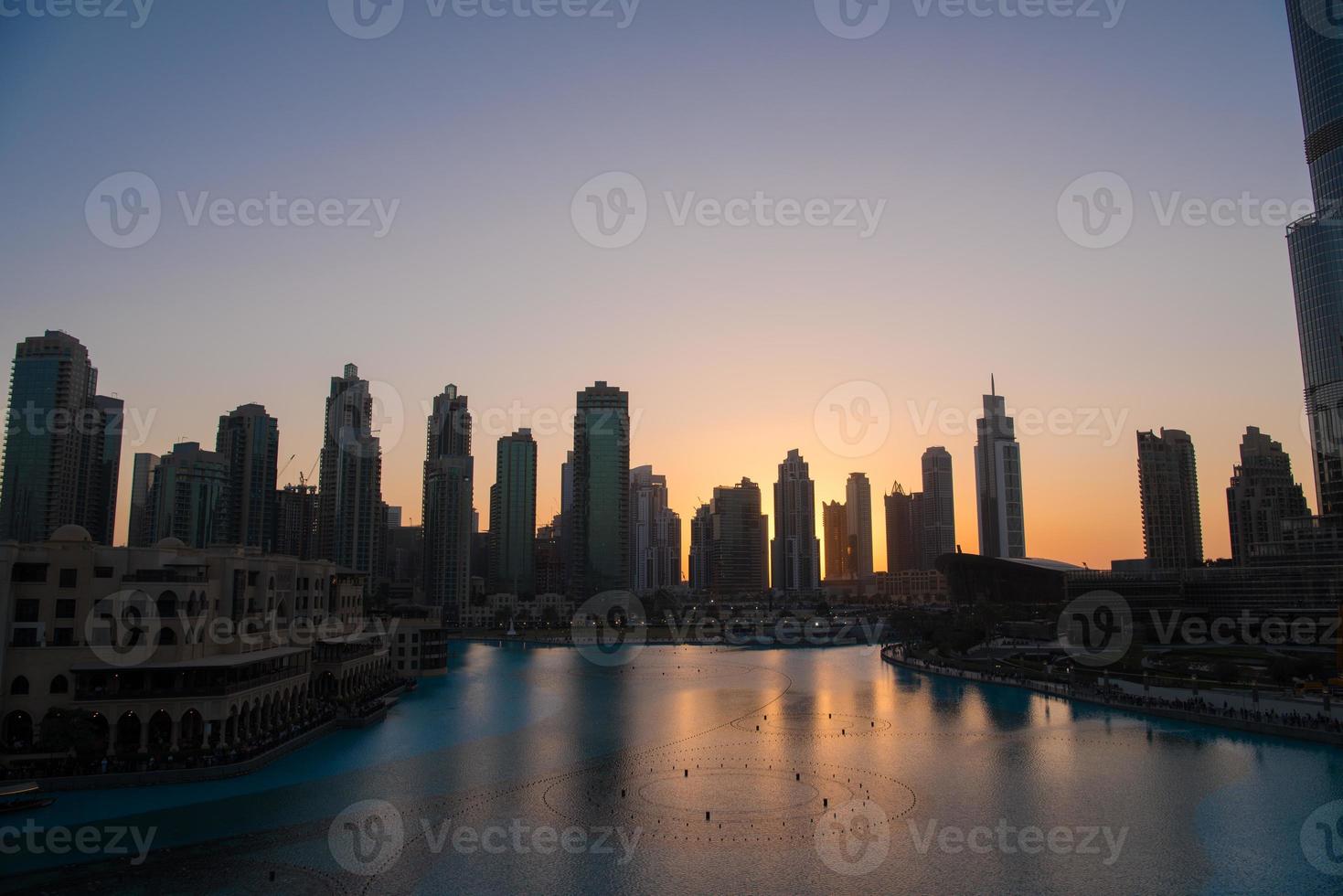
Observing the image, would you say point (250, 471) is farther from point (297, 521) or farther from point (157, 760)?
point (157, 760)

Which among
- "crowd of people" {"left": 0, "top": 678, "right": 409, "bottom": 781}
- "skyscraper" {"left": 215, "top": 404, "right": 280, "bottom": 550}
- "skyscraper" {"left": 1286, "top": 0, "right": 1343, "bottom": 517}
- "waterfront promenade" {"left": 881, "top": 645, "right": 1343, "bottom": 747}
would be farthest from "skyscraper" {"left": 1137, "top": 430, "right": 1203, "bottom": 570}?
"crowd of people" {"left": 0, "top": 678, "right": 409, "bottom": 781}

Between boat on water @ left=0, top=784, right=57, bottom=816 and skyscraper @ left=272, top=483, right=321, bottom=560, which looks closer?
boat on water @ left=0, top=784, right=57, bottom=816

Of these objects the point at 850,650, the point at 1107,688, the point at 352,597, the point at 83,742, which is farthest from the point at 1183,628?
A: the point at 83,742

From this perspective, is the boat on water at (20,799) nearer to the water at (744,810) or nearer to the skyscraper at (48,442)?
the water at (744,810)

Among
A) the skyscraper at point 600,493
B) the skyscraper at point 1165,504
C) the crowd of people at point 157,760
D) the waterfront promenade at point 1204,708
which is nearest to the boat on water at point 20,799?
the crowd of people at point 157,760

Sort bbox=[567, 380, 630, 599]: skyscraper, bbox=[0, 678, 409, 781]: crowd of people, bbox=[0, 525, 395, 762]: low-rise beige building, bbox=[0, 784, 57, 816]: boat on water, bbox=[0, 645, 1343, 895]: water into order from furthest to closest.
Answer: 1. bbox=[567, 380, 630, 599]: skyscraper
2. bbox=[0, 525, 395, 762]: low-rise beige building
3. bbox=[0, 678, 409, 781]: crowd of people
4. bbox=[0, 784, 57, 816]: boat on water
5. bbox=[0, 645, 1343, 895]: water

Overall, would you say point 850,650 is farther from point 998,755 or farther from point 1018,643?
point 998,755

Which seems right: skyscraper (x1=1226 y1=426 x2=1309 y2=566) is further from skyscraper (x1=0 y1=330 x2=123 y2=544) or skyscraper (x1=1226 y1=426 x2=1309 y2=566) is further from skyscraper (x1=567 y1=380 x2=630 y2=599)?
skyscraper (x1=0 y1=330 x2=123 y2=544)
